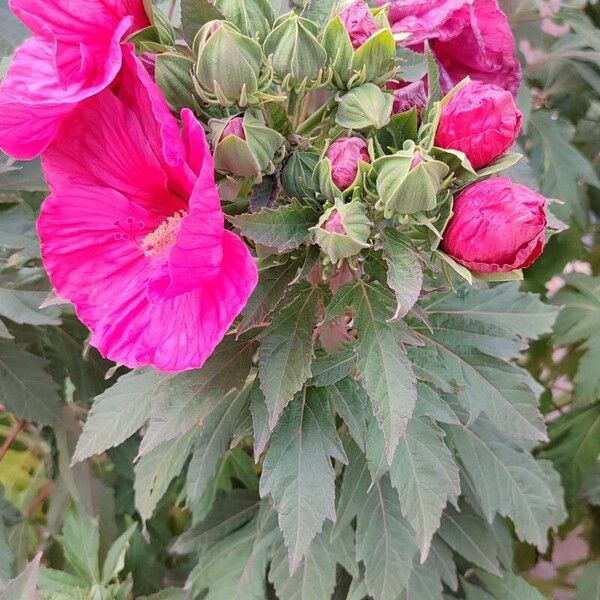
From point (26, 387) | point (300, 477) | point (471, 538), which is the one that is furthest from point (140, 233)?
point (471, 538)

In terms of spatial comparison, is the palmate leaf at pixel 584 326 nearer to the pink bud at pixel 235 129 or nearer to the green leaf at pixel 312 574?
the green leaf at pixel 312 574

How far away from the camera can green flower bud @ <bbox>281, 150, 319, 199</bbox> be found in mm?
508

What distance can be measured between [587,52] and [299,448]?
2.49 ft

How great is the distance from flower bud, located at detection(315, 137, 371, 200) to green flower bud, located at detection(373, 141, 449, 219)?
0.01 meters

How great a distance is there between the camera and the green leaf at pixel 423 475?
624mm

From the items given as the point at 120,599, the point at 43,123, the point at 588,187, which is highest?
the point at 43,123

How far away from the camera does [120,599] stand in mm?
761

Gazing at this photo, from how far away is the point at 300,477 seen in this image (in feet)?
1.98

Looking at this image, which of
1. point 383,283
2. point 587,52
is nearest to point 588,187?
point 587,52

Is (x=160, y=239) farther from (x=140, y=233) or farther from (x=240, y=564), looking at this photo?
(x=240, y=564)

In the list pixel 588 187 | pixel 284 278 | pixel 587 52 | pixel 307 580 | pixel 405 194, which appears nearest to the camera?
pixel 405 194

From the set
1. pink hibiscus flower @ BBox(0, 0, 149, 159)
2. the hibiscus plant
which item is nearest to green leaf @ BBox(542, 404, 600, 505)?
the hibiscus plant

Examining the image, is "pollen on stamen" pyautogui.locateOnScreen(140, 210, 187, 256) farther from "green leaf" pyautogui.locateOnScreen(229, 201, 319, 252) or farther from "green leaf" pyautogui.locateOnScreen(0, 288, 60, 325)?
"green leaf" pyautogui.locateOnScreen(0, 288, 60, 325)

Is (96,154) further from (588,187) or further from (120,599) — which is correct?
Result: (588,187)
